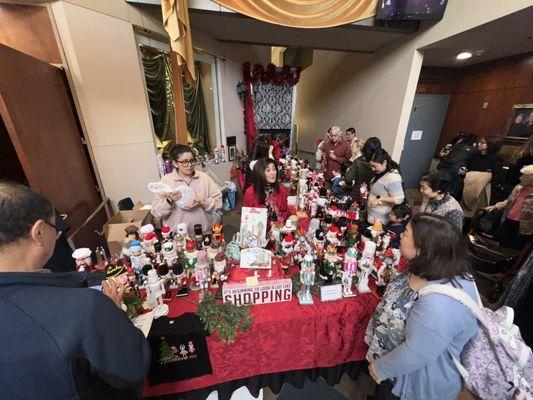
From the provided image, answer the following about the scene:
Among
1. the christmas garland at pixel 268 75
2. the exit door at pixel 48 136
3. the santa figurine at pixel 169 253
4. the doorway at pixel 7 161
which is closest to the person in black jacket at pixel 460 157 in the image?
the santa figurine at pixel 169 253

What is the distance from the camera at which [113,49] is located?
2.76 m

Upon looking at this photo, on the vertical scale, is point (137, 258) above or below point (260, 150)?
below

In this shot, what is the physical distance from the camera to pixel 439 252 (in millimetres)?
921

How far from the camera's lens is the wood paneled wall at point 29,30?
7.65ft

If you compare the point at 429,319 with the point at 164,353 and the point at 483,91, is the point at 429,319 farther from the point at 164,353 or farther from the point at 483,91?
the point at 483,91

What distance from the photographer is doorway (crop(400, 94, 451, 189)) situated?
5.43m

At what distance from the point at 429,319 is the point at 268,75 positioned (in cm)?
653

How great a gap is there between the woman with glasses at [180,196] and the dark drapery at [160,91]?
88.4 inches

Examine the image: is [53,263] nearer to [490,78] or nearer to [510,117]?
[510,117]

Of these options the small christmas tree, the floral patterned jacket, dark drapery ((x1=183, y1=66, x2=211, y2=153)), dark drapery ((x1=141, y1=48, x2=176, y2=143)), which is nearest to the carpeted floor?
the floral patterned jacket

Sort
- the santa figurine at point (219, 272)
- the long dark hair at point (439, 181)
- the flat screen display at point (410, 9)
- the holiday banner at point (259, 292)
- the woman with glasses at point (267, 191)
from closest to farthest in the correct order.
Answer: the holiday banner at point (259, 292) → the santa figurine at point (219, 272) → the long dark hair at point (439, 181) → the woman with glasses at point (267, 191) → the flat screen display at point (410, 9)

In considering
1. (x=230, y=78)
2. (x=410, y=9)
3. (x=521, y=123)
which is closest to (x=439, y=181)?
(x=410, y=9)

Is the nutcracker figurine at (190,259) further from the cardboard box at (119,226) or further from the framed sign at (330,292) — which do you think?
the cardboard box at (119,226)

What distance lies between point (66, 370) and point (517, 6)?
4804 mm
